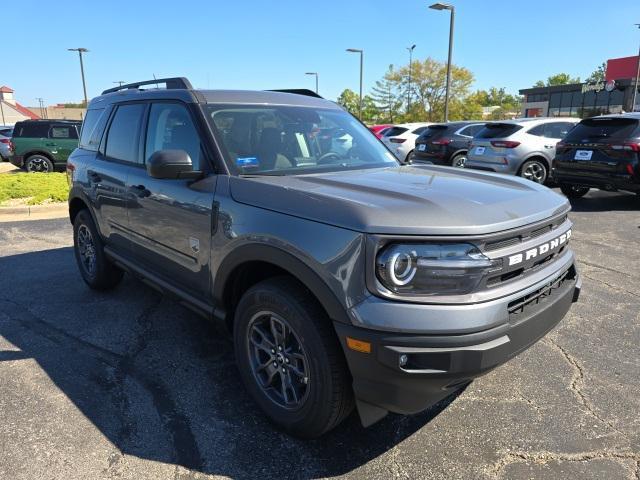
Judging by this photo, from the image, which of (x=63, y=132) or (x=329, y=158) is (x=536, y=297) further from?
(x=63, y=132)

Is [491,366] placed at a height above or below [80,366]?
above

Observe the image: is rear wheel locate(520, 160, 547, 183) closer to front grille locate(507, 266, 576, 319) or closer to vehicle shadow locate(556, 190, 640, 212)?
vehicle shadow locate(556, 190, 640, 212)

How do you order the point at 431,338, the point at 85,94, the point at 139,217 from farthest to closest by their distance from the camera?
the point at 85,94, the point at 139,217, the point at 431,338

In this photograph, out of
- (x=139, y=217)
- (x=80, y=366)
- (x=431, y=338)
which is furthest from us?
(x=139, y=217)

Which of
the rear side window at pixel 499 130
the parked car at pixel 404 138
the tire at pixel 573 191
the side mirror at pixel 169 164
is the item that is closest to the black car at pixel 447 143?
the parked car at pixel 404 138

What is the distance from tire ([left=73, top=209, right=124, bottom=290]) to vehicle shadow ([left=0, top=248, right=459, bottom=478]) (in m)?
0.15

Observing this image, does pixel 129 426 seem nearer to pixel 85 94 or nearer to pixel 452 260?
pixel 452 260

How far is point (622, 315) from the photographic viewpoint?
420cm

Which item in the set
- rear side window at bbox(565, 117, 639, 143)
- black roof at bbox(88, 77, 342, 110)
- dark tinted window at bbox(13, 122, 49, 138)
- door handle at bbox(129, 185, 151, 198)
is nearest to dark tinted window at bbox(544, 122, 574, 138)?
rear side window at bbox(565, 117, 639, 143)

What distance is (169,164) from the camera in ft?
9.20

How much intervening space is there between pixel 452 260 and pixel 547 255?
2.59 feet

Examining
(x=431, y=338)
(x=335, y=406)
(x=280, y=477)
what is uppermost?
(x=431, y=338)

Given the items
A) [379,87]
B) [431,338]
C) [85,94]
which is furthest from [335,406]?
[379,87]

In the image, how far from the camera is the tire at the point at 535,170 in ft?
34.3
